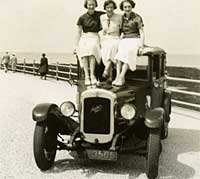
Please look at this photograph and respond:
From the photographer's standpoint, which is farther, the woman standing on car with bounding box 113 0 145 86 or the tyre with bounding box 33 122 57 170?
the woman standing on car with bounding box 113 0 145 86

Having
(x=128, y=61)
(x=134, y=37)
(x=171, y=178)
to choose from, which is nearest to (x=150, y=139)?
(x=171, y=178)

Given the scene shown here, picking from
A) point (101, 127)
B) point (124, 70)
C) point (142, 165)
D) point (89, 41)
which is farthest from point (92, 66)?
point (142, 165)

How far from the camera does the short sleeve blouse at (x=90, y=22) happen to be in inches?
288

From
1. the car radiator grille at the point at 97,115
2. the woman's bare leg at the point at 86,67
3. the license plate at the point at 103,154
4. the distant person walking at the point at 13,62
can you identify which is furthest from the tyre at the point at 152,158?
the distant person walking at the point at 13,62

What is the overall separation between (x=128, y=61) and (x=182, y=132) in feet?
10.4

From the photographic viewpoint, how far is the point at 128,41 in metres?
7.12

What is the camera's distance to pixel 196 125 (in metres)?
10.4

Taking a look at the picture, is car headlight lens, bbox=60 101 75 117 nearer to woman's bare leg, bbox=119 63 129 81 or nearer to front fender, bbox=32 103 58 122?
front fender, bbox=32 103 58 122

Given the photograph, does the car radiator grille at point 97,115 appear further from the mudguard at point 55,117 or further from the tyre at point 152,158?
the tyre at point 152,158

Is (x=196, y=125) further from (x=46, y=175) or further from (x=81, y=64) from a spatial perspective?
(x=46, y=175)

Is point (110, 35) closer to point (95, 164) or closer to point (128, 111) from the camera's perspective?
point (128, 111)

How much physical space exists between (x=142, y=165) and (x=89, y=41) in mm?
2170

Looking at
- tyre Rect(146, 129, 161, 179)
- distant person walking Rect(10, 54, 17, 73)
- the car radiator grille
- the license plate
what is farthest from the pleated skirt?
distant person walking Rect(10, 54, 17, 73)

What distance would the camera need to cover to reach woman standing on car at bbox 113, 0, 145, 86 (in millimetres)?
6988
